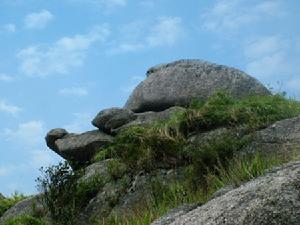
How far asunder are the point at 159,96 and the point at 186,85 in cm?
119

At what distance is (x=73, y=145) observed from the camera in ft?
73.8

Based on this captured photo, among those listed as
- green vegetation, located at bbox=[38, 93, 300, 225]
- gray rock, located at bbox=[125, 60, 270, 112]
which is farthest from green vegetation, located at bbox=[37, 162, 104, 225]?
gray rock, located at bbox=[125, 60, 270, 112]

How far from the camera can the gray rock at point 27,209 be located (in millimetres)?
18344

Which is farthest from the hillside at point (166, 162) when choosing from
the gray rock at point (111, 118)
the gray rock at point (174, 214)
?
the gray rock at point (174, 214)

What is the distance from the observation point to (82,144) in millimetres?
22203

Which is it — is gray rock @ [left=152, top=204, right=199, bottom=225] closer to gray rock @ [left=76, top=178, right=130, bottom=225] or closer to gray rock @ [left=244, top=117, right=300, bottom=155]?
gray rock @ [left=244, top=117, right=300, bottom=155]

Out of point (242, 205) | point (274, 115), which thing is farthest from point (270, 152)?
point (242, 205)

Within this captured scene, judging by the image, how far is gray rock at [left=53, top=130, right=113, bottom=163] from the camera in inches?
866

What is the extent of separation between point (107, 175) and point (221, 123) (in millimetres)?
3345

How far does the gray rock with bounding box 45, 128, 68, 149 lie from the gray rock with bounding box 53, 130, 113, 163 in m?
0.61

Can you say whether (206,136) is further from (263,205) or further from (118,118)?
(263,205)

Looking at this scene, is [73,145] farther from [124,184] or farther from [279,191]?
[279,191]

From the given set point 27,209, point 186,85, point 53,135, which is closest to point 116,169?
point 27,209

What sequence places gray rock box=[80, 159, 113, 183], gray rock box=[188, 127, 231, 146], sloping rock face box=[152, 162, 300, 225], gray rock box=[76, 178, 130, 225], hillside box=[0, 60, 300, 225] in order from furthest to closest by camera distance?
gray rock box=[80, 159, 113, 183], gray rock box=[188, 127, 231, 146], gray rock box=[76, 178, 130, 225], hillside box=[0, 60, 300, 225], sloping rock face box=[152, 162, 300, 225]
